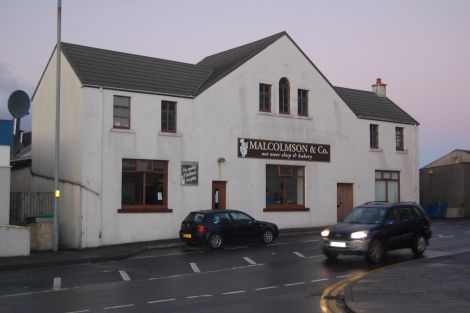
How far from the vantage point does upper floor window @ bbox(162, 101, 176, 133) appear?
2840 cm

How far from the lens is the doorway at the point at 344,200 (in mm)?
34500

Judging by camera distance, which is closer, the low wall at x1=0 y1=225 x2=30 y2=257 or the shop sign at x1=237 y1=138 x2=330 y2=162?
the low wall at x1=0 y1=225 x2=30 y2=257

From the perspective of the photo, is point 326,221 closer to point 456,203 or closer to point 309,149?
point 309,149

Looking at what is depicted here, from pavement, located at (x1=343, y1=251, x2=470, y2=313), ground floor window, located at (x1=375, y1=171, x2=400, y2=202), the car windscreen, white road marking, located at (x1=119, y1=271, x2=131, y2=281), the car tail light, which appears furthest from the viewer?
ground floor window, located at (x1=375, y1=171, x2=400, y2=202)

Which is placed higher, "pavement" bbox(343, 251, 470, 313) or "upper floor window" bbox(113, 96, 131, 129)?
"upper floor window" bbox(113, 96, 131, 129)

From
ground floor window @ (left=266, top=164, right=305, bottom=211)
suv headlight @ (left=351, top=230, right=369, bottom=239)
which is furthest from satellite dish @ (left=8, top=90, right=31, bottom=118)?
suv headlight @ (left=351, top=230, right=369, bottom=239)

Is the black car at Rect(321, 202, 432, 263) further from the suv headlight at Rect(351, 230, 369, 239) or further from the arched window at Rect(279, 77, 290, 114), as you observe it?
the arched window at Rect(279, 77, 290, 114)

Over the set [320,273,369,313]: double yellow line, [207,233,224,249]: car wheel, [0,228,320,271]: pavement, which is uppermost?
[207,233,224,249]: car wheel

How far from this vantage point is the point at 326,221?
3353 centimetres

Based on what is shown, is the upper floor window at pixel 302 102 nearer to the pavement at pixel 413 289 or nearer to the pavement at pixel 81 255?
the pavement at pixel 81 255

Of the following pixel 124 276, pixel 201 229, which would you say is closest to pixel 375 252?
pixel 201 229

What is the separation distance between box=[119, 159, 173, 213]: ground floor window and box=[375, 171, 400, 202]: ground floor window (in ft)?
46.9

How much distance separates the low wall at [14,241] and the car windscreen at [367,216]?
11.0 meters

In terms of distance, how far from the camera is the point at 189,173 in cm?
2859
